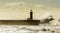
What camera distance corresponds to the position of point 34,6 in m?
1.79

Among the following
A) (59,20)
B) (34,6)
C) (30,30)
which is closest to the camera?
(30,30)

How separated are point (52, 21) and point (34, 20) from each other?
9.0 inches

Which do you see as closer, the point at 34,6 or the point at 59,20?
the point at 59,20

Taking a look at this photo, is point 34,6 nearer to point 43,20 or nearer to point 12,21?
point 43,20

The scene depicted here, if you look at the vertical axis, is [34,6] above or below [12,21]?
above

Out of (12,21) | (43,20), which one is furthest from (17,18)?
(43,20)

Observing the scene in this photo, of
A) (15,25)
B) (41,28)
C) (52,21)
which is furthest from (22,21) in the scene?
(52,21)

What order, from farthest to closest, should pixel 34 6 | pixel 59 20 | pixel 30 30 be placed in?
1. pixel 34 6
2. pixel 59 20
3. pixel 30 30

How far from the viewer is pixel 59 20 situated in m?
1.64

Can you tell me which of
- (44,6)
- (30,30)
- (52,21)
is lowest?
(30,30)

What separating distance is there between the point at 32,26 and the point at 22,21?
142 mm

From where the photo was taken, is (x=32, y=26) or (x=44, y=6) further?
(x=44, y=6)

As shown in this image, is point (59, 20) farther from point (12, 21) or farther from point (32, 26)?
point (12, 21)

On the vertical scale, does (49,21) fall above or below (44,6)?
below
